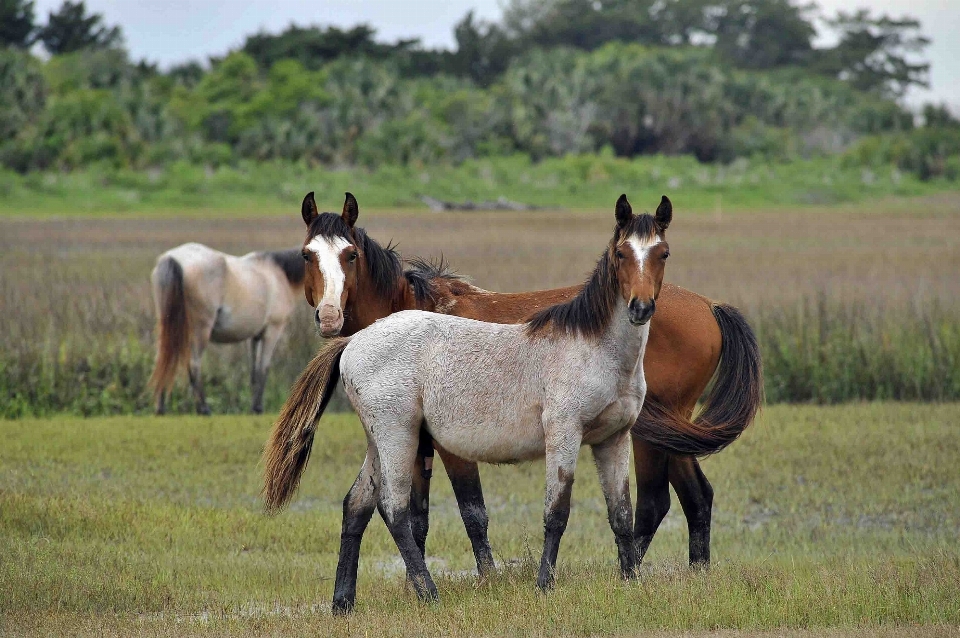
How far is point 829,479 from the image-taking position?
1055cm

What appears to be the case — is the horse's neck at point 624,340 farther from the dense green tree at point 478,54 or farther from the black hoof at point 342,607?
the dense green tree at point 478,54

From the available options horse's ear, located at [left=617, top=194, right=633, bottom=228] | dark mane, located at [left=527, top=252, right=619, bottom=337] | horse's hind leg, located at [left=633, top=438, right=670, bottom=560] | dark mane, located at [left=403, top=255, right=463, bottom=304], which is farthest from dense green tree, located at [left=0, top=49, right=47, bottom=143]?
horse's ear, located at [left=617, top=194, right=633, bottom=228]

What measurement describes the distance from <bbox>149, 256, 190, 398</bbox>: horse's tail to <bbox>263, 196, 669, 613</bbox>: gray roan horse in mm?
6907

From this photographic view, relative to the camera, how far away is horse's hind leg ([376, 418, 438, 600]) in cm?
638

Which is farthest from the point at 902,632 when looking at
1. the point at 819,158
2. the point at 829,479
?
the point at 819,158

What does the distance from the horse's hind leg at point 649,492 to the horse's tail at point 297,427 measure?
2028 mm

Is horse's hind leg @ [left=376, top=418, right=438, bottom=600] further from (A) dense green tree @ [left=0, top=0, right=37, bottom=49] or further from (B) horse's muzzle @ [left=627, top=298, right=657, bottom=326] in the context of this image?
(A) dense green tree @ [left=0, top=0, right=37, bottom=49]

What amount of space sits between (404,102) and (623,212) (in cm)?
3955

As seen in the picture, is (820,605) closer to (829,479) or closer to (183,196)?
(829,479)

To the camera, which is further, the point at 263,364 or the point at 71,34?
the point at 71,34

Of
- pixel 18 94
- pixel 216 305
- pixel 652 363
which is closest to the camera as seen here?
pixel 652 363

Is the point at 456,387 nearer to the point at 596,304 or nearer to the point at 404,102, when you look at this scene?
the point at 596,304

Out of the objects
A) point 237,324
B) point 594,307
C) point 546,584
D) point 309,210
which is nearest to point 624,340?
point 594,307

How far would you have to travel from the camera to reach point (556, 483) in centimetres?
619
